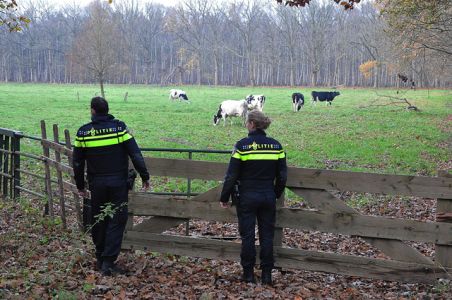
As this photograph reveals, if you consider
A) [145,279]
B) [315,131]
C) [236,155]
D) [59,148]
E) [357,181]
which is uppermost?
[236,155]

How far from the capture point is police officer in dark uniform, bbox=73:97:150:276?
19.9 ft

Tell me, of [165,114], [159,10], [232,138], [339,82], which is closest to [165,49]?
[159,10]

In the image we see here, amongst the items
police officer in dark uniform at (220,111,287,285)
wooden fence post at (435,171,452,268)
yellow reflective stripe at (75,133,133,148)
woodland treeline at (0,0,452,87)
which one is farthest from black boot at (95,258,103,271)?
woodland treeline at (0,0,452,87)

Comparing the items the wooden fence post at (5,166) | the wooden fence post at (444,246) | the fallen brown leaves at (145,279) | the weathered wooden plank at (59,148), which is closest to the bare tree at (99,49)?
the wooden fence post at (5,166)

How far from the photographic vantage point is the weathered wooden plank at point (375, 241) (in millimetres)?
5988

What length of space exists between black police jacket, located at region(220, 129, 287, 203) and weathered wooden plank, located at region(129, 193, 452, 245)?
498 millimetres

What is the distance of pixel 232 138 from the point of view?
21.2 meters

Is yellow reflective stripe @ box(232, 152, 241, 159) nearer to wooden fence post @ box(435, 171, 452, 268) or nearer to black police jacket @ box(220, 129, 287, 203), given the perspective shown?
black police jacket @ box(220, 129, 287, 203)

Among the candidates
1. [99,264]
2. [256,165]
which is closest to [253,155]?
[256,165]

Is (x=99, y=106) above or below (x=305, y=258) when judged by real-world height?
above

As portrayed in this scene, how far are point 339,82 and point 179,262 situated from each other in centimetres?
9204

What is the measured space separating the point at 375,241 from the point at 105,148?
3.21m

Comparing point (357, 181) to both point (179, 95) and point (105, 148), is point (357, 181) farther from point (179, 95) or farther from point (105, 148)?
point (179, 95)

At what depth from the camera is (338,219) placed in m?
6.04
